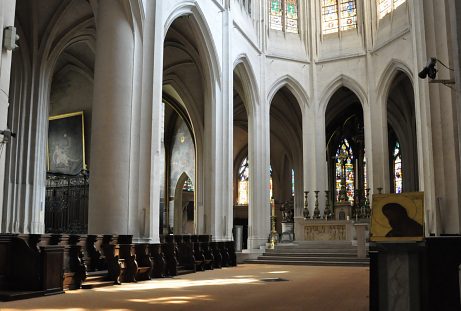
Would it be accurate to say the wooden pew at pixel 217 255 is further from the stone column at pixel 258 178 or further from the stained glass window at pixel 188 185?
the stained glass window at pixel 188 185

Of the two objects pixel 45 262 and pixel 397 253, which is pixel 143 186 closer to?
pixel 45 262

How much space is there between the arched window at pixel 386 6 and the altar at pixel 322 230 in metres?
8.69

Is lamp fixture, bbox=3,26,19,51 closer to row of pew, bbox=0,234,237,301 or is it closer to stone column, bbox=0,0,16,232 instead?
stone column, bbox=0,0,16,232

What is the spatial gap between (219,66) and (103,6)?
224 inches

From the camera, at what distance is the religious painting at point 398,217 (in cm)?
453

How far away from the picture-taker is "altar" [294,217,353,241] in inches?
761

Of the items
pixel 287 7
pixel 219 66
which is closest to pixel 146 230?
pixel 219 66

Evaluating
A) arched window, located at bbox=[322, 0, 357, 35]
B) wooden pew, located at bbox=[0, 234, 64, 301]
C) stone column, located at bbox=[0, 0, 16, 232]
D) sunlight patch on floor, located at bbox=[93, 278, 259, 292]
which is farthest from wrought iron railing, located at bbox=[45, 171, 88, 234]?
stone column, located at bbox=[0, 0, 16, 232]

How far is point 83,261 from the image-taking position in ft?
27.8

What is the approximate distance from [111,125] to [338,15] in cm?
1483

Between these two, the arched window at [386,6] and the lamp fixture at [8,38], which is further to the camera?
the arched window at [386,6]

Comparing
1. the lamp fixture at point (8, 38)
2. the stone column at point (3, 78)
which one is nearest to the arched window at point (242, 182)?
the stone column at point (3, 78)

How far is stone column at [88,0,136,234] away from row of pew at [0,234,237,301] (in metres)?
1.19

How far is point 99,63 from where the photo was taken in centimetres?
1222
